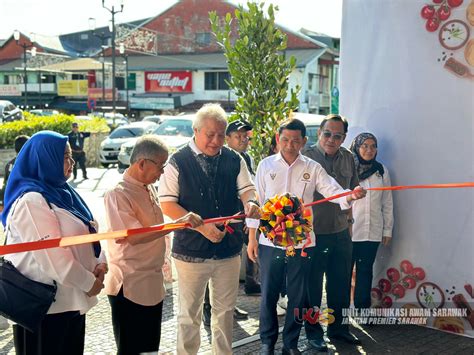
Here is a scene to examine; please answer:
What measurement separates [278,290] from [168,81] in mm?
45943

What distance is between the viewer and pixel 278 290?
475cm

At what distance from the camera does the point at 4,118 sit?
75.4 ft

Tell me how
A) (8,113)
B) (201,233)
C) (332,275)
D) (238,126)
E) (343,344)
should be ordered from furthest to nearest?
(8,113), (238,126), (332,275), (343,344), (201,233)

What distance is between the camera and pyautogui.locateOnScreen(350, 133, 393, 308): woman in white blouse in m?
5.51

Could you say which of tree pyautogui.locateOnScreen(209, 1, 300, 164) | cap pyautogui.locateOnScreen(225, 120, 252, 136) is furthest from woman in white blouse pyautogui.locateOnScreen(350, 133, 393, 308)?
cap pyautogui.locateOnScreen(225, 120, 252, 136)

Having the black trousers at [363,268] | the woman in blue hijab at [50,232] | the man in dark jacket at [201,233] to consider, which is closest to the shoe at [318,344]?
the black trousers at [363,268]

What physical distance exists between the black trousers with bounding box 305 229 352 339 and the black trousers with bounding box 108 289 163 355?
1.82m

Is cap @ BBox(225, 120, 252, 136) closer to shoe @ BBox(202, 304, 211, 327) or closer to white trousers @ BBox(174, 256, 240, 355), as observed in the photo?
shoe @ BBox(202, 304, 211, 327)

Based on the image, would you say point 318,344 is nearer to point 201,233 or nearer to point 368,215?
point 368,215

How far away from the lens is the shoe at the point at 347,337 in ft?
16.7

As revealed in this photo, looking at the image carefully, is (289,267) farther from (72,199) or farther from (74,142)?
(74,142)

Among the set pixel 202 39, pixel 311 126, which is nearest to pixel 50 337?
pixel 311 126

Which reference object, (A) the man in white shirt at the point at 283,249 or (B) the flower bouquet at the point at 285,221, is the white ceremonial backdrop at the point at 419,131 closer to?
(A) the man in white shirt at the point at 283,249

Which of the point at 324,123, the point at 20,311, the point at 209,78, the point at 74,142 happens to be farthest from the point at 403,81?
the point at 209,78
